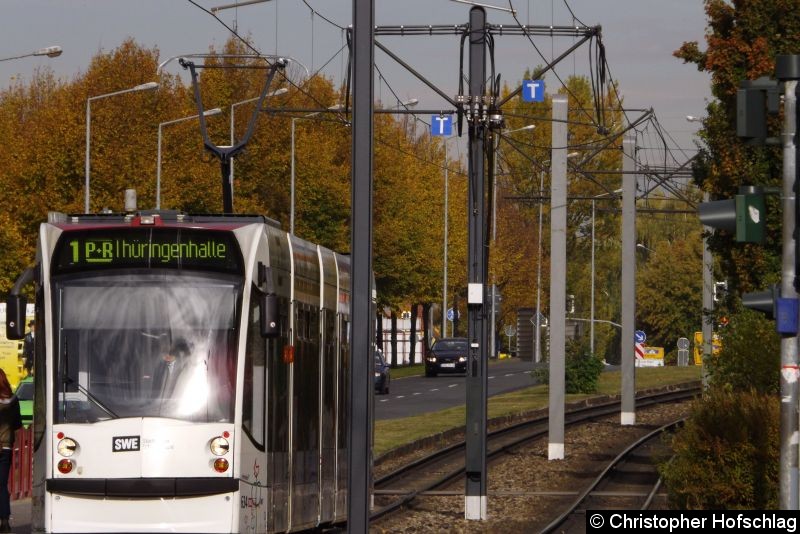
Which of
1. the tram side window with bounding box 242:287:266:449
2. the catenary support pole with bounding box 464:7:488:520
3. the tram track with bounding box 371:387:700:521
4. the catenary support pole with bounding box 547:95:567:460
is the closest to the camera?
the tram side window with bounding box 242:287:266:449

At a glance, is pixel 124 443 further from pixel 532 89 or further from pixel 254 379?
pixel 532 89

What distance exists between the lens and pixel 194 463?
13.7m

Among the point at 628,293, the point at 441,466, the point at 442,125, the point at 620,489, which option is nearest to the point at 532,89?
the point at 442,125

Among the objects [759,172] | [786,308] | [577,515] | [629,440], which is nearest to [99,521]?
[786,308]

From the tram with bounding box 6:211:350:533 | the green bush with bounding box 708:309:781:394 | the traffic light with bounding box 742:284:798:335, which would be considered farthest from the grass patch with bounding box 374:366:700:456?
the traffic light with bounding box 742:284:798:335

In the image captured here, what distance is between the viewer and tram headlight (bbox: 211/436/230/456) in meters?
13.8

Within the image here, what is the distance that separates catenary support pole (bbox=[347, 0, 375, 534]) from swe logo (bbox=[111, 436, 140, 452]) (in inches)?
78.0

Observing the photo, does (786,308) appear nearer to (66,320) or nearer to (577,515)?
(66,320)

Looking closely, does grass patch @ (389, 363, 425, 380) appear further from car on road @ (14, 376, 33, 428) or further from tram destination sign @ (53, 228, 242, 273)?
tram destination sign @ (53, 228, 242, 273)

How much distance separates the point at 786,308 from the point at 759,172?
9799mm

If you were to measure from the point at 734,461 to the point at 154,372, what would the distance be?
19.7 feet

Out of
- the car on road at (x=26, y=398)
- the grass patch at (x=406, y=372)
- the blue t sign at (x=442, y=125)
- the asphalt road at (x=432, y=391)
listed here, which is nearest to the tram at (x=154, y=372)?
the car on road at (x=26, y=398)

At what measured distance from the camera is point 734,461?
53.8ft

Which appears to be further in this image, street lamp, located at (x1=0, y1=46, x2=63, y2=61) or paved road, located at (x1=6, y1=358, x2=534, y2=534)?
paved road, located at (x1=6, y1=358, x2=534, y2=534)
